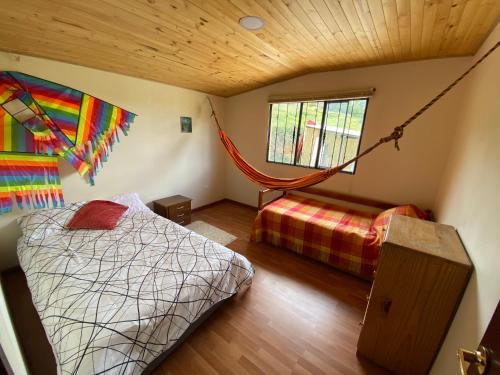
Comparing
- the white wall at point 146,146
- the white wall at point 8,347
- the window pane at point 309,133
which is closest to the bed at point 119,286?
the white wall at point 146,146

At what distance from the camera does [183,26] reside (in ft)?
5.07

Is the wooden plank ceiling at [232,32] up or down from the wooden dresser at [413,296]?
up

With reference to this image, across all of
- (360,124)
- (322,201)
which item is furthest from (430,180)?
(322,201)

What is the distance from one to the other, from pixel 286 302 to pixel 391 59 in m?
2.67

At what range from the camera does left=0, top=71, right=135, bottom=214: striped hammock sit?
1.71 metres

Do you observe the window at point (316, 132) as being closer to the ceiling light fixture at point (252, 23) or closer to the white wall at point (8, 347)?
the ceiling light fixture at point (252, 23)

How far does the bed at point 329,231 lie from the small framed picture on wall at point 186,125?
5.57ft

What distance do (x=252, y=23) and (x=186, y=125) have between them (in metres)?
1.84

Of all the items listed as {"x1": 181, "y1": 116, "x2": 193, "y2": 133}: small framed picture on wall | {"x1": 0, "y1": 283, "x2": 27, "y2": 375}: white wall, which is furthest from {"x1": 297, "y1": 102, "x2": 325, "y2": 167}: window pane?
{"x1": 0, "y1": 283, "x2": 27, "y2": 375}: white wall

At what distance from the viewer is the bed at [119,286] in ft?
3.23

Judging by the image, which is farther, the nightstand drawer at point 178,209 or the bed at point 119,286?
the nightstand drawer at point 178,209

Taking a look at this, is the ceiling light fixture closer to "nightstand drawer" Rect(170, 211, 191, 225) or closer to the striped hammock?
the striped hammock

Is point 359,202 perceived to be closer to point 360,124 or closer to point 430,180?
point 430,180

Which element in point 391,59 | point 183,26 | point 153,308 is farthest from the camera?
point 391,59
